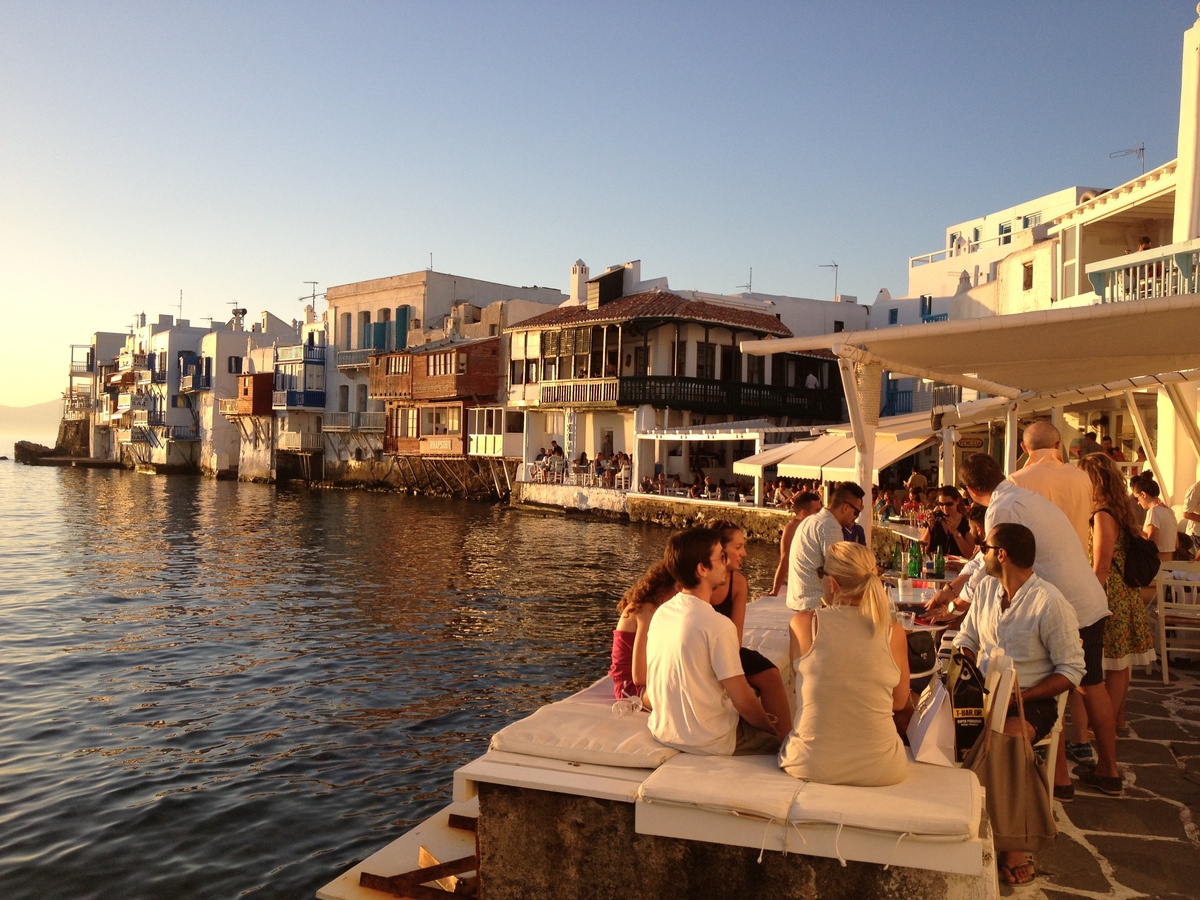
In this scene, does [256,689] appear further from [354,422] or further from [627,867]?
[354,422]

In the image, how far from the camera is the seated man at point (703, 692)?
3.91 m

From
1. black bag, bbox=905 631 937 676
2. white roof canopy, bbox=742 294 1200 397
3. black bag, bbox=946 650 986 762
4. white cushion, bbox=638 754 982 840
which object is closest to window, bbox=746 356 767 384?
white roof canopy, bbox=742 294 1200 397

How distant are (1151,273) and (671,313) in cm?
2183

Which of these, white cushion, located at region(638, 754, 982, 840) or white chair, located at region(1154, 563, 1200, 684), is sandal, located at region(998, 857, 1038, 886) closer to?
white cushion, located at region(638, 754, 982, 840)

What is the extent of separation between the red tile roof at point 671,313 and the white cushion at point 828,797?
31.7 metres

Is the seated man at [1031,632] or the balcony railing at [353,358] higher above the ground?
the balcony railing at [353,358]

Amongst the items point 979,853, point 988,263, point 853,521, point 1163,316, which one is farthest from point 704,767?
point 988,263

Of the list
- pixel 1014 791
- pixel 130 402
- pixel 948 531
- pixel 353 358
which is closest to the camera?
pixel 1014 791

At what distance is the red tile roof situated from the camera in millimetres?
35188

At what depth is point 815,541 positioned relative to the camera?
6281 millimetres

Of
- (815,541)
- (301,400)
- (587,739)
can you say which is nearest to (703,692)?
(587,739)

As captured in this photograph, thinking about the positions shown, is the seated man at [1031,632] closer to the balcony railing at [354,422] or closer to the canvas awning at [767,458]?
the canvas awning at [767,458]

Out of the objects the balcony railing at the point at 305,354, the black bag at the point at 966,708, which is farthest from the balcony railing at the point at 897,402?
the balcony railing at the point at 305,354

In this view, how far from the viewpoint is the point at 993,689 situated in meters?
3.97
